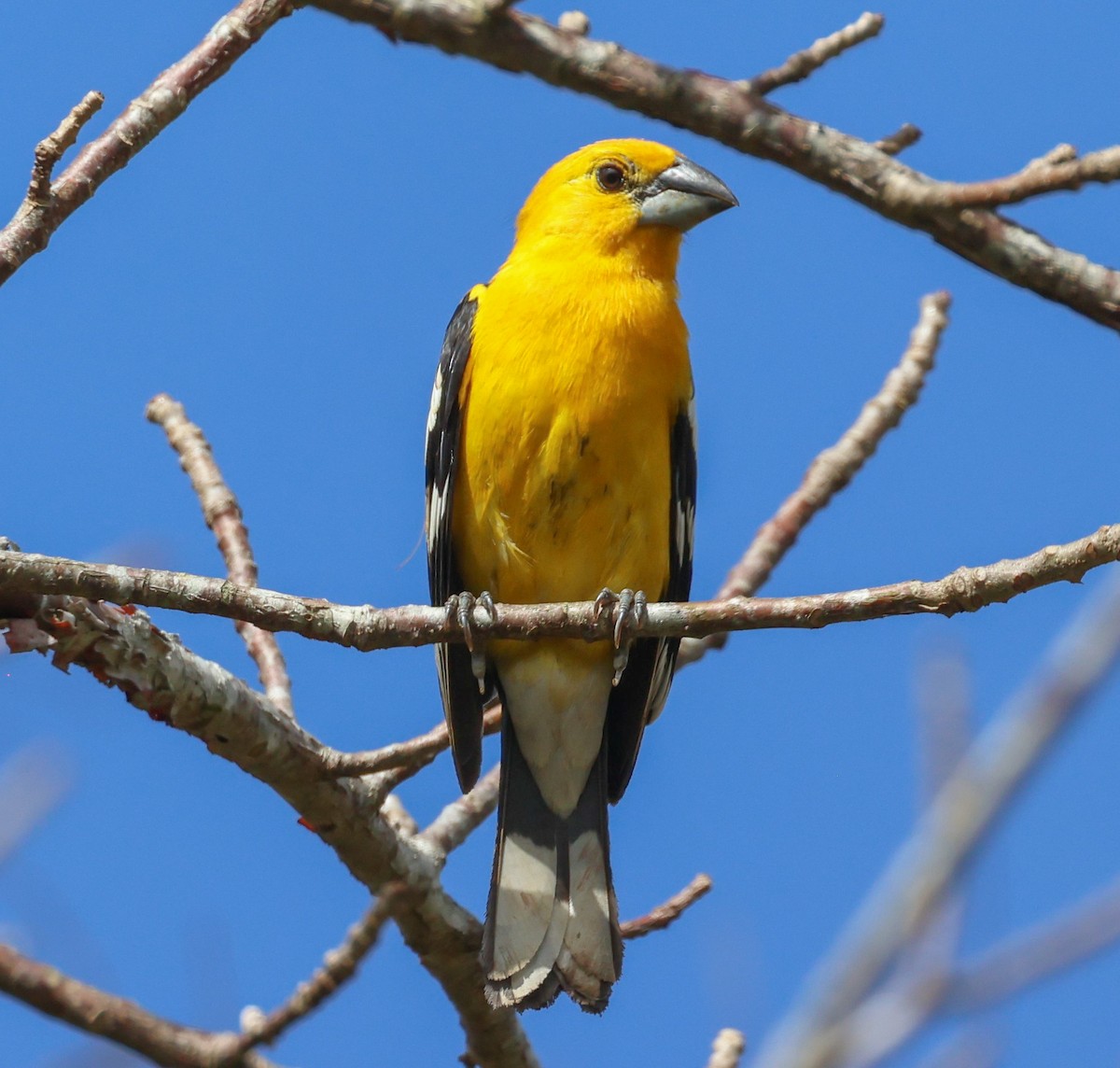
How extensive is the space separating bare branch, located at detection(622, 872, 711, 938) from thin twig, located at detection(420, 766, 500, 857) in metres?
0.71

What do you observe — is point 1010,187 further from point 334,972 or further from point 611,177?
point 611,177

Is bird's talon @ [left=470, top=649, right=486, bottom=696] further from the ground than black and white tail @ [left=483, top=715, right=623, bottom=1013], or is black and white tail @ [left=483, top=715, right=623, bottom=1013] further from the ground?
bird's talon @ [left=470, top=649, right=486, bottom=696]

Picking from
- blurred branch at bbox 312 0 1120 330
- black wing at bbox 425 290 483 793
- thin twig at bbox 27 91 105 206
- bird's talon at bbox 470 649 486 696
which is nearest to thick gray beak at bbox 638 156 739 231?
black wing at bbox 425 290 483 793

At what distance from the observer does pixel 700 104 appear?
8.93ft

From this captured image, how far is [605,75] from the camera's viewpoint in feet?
8.93

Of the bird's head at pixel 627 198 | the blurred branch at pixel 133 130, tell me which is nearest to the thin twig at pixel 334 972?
the blurred branch at pixel 133 130

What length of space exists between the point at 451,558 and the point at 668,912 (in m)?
1.70

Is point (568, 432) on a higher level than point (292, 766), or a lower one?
higher

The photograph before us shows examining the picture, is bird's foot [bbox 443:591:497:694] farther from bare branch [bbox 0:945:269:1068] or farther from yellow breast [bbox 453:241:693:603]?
bare branch [bbox 0:945:269:1068]

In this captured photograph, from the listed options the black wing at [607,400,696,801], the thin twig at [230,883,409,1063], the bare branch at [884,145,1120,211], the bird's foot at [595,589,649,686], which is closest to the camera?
the bare branch at [884,145,1120,211]

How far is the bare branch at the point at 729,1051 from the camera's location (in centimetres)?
462

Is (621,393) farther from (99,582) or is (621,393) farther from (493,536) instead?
(99,582)

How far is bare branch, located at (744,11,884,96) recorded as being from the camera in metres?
2.83

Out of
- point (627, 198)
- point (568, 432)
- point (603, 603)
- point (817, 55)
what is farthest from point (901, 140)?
point (627, 198)
